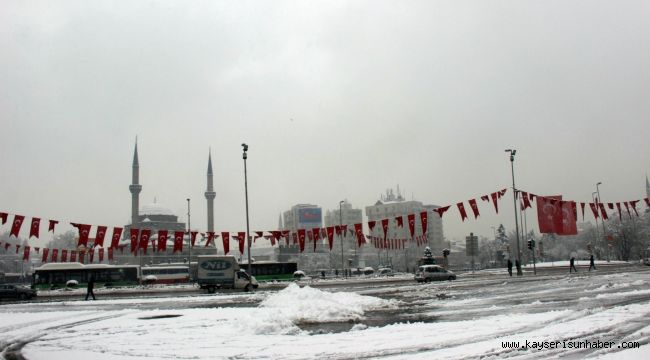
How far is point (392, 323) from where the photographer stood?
14992 mm

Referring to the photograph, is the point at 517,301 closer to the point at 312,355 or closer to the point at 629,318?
the point at 629,318

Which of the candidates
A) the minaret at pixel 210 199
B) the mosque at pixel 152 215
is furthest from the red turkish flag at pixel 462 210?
the minaret at pixel 210 199

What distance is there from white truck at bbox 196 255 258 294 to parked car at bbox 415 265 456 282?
44.3 feet

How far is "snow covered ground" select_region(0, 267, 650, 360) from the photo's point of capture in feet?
35.1

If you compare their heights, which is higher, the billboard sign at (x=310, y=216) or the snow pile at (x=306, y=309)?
the billboard sign at (x=310, y=216)

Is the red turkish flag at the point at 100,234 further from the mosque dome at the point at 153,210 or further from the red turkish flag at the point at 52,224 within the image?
the mosque dome at the point at 153,210

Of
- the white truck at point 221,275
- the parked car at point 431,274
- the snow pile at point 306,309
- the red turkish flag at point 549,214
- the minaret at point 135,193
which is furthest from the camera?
the minaret at point 135,193

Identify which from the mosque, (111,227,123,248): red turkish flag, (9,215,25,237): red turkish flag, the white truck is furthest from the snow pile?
the mosque

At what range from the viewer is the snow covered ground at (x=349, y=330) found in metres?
10.7

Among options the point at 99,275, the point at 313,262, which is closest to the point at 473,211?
the point at 99,275

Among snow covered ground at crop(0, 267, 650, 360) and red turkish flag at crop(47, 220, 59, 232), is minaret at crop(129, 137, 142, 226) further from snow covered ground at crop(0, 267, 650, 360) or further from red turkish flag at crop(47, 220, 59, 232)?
snow covered ground at crop(0, 267, 650, 360)

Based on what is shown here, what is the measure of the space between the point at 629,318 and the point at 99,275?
177ft

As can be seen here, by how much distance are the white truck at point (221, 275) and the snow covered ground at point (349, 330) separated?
17.9 metres

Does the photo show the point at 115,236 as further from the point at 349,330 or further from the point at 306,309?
the point at 349,330
